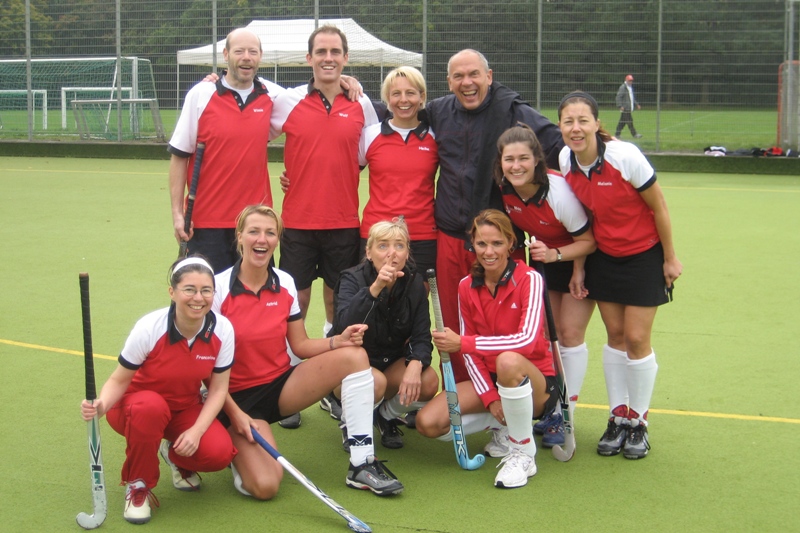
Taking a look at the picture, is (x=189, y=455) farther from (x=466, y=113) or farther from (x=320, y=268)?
(x=466, y=113)

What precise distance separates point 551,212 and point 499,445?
1035 millimetres

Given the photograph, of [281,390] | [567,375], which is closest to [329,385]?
[281,390]

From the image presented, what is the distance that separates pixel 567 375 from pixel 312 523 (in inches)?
55.8

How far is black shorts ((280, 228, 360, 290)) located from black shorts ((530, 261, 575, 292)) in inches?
38.5

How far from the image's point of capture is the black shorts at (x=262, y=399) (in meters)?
3.97

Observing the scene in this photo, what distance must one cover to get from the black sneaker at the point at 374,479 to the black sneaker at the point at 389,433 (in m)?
0.46

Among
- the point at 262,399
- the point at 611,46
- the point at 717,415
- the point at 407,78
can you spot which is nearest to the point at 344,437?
the point at 262,399

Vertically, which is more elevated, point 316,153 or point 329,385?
point 316,153

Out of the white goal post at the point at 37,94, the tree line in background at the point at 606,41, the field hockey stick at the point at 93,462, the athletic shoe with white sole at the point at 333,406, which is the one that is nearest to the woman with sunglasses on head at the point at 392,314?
the athletic shoe with white sole at the point at 333,406

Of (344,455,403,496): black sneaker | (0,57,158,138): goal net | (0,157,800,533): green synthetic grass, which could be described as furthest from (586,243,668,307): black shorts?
(0,57,158,138): goal net

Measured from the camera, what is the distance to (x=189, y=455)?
11.7ft

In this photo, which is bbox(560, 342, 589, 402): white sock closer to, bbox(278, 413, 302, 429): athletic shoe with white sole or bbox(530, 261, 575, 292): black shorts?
bbox(530, 261, 575, 292): black shorts

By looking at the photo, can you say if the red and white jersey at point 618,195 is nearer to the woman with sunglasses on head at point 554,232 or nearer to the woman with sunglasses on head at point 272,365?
the woman with sunglasses on head at point 554,232

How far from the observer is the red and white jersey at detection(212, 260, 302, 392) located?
3.94 metres
